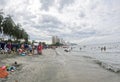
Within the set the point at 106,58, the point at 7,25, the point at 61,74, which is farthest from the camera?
the point at 7,25

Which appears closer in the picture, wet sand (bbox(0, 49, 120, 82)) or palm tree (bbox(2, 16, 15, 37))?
wet sand (bbox(0, 49, 120, 82))

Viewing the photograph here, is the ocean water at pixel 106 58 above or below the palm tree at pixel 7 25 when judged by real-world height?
below

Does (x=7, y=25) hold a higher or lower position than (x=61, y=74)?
higher

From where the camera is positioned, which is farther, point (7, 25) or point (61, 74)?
point (7, 25)

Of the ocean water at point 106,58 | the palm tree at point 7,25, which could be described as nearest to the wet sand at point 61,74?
the ocean water at point 106,58

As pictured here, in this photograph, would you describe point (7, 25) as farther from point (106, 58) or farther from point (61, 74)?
point (61, 74)

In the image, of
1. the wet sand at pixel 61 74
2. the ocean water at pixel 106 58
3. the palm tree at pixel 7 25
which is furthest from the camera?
the palm tree at pixel 7 25

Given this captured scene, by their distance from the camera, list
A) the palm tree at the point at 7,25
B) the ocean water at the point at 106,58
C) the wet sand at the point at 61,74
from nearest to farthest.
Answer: the wet sand at the point at 61,74 → the ocean water at the point at 106,58 → the palm tree at the point at 7,25

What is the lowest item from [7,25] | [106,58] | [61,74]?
[106,58]

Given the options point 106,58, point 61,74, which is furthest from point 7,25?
point 61,74

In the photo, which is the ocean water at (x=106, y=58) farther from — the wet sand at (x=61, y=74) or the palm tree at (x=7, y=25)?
the palm tree at (x=7, y=25)

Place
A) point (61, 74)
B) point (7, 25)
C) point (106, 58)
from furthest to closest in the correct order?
point (7, 25) < point (106, 58) < point (61, 74)

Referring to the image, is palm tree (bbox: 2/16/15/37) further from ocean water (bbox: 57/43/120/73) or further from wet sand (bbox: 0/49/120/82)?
wet sand (bbox: 0/49/120/82)

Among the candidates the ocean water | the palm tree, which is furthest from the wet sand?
the palm tree
